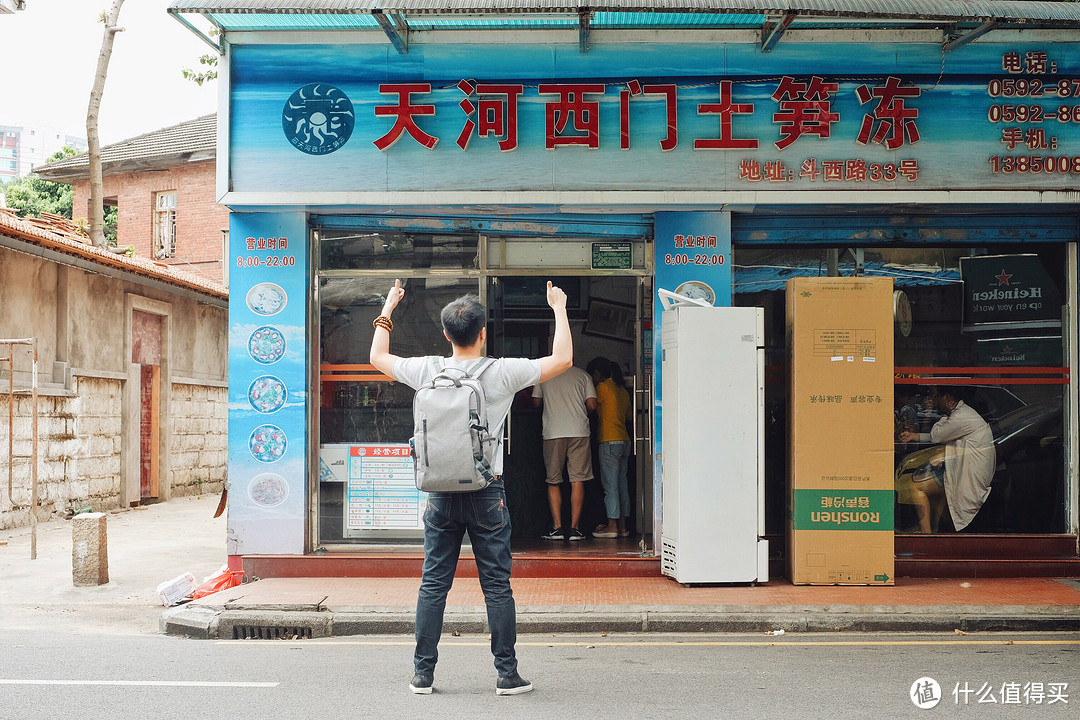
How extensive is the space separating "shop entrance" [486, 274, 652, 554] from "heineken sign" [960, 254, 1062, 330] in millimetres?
3054

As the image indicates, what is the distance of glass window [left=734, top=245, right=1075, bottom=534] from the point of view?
8.91 metres

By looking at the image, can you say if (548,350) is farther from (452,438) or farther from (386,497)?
(452,438)

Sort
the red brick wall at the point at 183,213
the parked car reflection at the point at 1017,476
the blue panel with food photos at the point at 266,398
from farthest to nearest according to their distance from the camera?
the red brick wall at the point at 183,213 < the parked car reflection at the point at 1017,476 < the blue panel with food photos at the point at 266,398

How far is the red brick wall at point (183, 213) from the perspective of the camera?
2731cm

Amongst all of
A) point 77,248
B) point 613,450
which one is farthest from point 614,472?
point 77,248

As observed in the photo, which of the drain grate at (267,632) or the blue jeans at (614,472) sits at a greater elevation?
the blue jeans at (614,472)

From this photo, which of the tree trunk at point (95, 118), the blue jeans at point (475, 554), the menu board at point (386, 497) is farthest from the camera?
the tree trunk at point (95, 118)

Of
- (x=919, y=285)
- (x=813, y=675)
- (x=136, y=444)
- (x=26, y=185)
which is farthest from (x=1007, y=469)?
(x=26, y=185)

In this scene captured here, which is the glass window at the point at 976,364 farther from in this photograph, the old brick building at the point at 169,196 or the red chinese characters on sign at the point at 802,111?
the old brick building at the point at 169,196

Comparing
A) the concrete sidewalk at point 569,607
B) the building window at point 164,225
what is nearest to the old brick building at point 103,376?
the concrete sidewalk at point 569,607

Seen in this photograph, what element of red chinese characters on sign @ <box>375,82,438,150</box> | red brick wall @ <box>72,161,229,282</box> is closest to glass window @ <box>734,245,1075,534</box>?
red chinese characters on sign @ <box>375,82,438,150</box>

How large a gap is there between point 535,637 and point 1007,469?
496 centimetres

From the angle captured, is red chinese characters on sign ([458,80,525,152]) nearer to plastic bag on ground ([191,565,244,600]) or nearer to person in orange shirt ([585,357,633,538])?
person in orange shirt ([585,357,633,538])

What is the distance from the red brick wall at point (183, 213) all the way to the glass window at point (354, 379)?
63.7ft
